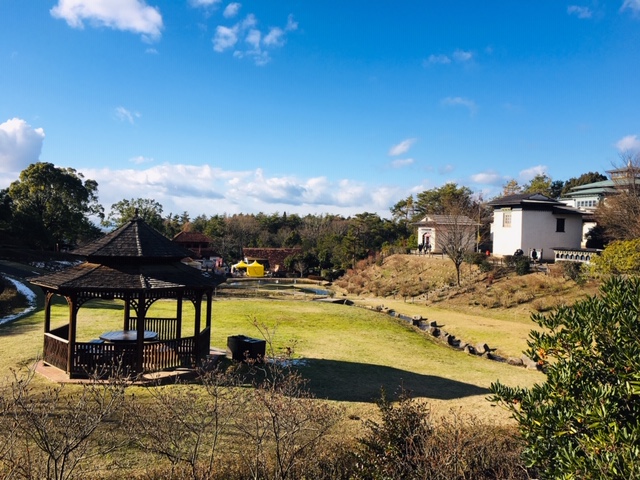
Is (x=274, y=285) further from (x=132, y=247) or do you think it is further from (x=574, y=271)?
(x=132, y=247)

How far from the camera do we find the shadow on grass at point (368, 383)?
11.9 metres

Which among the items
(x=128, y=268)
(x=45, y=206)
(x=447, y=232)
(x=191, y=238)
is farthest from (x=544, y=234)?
(x=45, y=206)

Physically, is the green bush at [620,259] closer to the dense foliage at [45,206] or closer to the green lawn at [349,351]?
the green lawn at [349,351]

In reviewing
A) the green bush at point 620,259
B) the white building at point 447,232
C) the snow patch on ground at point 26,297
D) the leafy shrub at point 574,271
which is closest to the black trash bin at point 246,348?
the snow patch on ground at point 26,297

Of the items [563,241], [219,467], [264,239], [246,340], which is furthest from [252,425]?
[264,239]

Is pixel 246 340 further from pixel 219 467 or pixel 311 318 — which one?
pixel 311 318

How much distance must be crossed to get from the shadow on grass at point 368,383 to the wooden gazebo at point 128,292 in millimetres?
3698

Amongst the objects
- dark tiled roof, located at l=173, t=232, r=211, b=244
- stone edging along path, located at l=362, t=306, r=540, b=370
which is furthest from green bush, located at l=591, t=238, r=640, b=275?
dark tiled roof, located at l=173, t=232, r=211, b=244

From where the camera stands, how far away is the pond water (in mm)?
42875

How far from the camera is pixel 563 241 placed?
37.3 meters

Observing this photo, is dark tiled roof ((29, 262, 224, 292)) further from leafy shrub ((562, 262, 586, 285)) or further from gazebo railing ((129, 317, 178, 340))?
leafy shrub ((562, 262, 586, 285))

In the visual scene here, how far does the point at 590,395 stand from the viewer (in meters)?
4.32

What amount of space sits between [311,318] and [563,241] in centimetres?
2570

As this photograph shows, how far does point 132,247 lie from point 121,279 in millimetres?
1074
